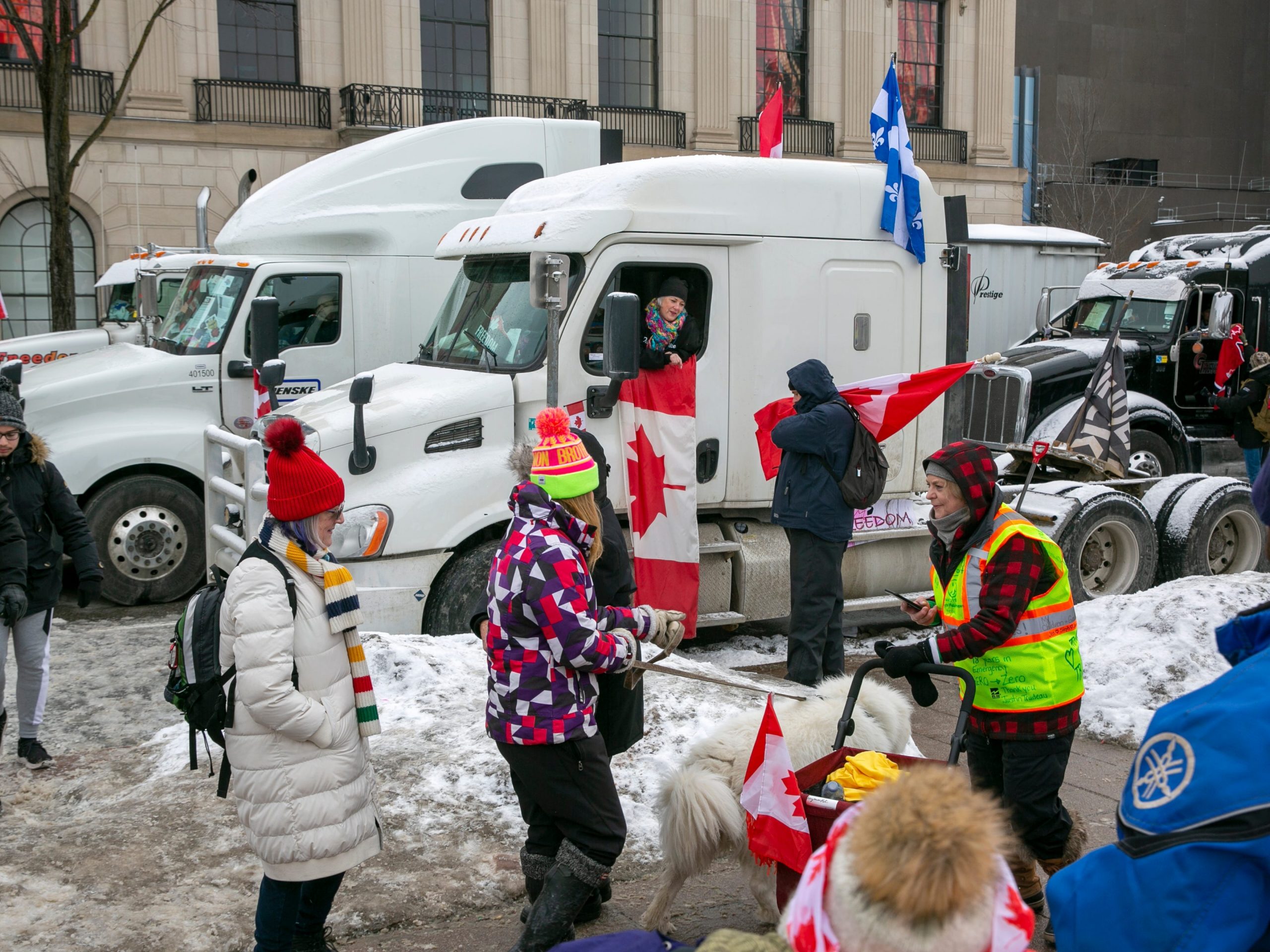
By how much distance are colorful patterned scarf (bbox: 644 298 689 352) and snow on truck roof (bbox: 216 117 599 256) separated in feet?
11.7

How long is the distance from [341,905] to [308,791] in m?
1.13

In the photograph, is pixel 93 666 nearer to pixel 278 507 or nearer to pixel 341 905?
pixel 341 905

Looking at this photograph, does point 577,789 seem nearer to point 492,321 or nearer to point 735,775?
point 735,775

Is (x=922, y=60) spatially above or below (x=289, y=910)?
above

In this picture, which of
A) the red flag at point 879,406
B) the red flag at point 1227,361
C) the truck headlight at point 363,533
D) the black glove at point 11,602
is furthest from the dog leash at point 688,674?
the red flag at point 1227,361

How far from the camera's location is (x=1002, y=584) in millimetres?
3979

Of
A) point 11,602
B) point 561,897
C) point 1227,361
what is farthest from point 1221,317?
point 11,602

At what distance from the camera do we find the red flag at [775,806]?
3.48 meters

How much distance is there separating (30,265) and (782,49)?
59.8ft

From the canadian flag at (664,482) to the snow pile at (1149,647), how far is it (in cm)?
248

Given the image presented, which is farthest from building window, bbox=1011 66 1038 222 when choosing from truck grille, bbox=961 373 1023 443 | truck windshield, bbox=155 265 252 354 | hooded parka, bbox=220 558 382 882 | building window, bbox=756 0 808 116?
hooded parka, bbox=220 558 382 882

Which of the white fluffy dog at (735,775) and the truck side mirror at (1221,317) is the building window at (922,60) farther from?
the white fluffy dog at (735,775)

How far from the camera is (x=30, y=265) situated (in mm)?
25484

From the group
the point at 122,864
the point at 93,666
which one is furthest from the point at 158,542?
the point at 122,864
